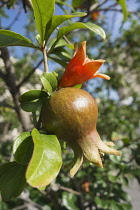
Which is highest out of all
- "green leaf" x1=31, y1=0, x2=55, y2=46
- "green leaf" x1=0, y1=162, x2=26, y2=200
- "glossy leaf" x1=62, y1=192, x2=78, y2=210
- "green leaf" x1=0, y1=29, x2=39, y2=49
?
"green leaf" x1=31, y1=0, x2=55, y2=46

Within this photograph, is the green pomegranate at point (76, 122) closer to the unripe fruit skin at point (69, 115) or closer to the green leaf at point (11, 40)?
the unripe fruit skin at point (69, 115)

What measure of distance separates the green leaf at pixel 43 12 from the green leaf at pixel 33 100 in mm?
154

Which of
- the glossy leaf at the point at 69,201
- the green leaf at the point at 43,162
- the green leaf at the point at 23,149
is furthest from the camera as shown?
the glossy leaf at the point at 69,201

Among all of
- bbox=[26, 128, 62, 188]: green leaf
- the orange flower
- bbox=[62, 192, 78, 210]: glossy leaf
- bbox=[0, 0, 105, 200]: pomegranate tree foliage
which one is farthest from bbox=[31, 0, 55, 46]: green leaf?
bbox=[62, 192, 78, 210]: glossy leaf

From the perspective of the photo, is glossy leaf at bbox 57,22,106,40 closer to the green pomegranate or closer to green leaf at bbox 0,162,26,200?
the green pomegranate

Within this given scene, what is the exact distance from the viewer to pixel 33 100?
1.59 feet

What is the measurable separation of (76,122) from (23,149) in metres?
0.13

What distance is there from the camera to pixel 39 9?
0.45 metres

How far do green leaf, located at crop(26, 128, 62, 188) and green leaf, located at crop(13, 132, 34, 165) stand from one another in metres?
0.05

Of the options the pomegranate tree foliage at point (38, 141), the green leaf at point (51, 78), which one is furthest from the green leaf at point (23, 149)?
the green leaf at point (51, 78)

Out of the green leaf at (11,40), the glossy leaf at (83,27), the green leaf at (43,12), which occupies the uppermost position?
the green leaf at (43,12)

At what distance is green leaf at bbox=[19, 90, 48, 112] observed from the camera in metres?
0.47

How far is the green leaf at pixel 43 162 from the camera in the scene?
294 mm

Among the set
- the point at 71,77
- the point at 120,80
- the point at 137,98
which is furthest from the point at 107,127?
the point at 71,77
